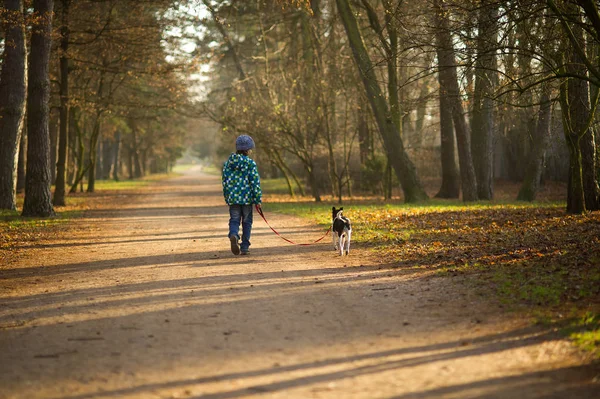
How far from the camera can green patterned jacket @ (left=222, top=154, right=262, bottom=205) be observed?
1164cm

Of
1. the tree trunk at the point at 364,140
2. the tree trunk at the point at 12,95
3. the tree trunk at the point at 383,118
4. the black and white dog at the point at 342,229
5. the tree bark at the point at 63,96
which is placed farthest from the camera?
the tree trunk at the point at 364,140

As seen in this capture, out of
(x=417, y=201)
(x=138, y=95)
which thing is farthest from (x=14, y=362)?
(x=138, y=95)

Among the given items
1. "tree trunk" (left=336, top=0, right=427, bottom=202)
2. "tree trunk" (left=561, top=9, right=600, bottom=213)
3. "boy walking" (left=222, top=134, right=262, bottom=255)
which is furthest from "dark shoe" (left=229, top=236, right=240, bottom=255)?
"tree trunk" (left=336, top=0, right=427, bottom=202)

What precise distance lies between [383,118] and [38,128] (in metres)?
11.4

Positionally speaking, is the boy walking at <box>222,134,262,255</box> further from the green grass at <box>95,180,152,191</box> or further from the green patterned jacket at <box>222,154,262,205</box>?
the green grass at <box>95,180,152,191</box>

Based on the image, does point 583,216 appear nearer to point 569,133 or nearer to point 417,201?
point 569,133

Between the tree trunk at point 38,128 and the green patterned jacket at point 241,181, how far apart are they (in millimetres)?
9982

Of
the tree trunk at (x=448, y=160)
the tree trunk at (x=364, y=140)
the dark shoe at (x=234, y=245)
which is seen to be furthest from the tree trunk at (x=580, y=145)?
the tree trunk at (x=364, y=140)

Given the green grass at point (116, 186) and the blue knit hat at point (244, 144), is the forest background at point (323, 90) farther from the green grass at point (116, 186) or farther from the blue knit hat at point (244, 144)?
the green grass at point (116, 186)

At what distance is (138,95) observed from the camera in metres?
38.7

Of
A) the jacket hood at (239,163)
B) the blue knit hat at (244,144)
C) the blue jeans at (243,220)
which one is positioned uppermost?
the blue knit hat at (244,144)

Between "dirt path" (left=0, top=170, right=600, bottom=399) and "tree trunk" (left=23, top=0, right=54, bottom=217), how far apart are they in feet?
30.3

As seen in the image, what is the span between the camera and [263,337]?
5965mm

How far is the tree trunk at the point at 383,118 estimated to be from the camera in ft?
75.4
